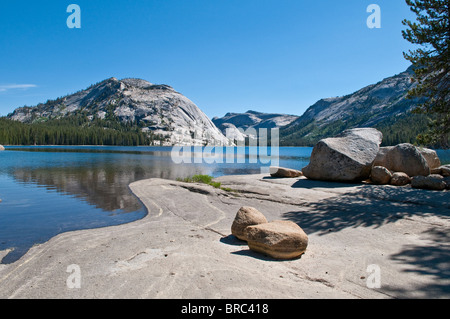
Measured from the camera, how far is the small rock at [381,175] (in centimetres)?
1677

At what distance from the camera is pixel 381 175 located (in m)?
16.8

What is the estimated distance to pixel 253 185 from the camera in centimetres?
1795

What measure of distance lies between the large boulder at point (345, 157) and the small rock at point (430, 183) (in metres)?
3.30

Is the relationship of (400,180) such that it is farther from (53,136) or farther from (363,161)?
(53,136)

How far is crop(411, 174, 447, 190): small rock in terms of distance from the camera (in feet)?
46.7

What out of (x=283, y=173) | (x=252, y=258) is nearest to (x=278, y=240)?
(x=252, y=258)

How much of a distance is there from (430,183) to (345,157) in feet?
15.7

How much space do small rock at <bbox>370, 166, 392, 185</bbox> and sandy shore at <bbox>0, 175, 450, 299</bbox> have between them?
3805 mm

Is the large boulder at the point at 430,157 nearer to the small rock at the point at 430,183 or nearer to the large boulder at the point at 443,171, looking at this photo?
the large boulder at the point at 443,171

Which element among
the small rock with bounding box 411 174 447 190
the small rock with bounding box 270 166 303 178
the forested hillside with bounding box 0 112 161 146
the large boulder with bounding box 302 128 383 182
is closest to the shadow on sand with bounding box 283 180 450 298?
the small rock with bounding box 411 174 447 190

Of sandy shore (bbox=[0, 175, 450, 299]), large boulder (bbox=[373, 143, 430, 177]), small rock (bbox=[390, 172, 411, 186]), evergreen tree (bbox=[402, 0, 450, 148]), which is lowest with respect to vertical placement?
sandy shore (bbox=[0, 175, 450, 299])

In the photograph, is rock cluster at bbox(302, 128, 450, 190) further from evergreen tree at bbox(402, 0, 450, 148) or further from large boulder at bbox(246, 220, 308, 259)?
large boulder at bbox(246, 220, 308, 259)

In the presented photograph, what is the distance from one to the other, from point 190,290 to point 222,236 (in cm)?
412

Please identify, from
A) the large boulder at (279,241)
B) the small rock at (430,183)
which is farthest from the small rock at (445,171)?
the large boulder at (279,241)
